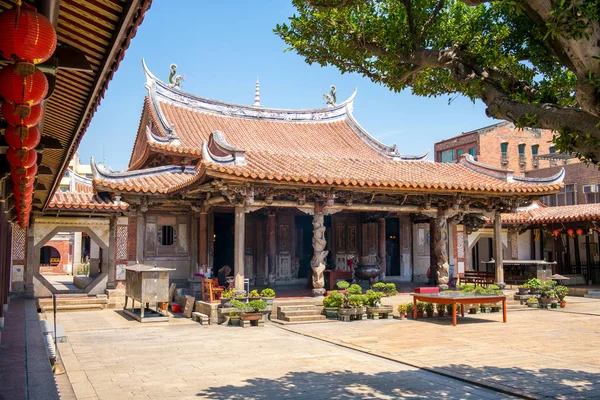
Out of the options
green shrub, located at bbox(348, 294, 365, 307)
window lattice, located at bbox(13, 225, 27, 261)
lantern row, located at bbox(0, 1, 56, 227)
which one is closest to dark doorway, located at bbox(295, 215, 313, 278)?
green shrub, located at bbox(348, 294, 365, 307)

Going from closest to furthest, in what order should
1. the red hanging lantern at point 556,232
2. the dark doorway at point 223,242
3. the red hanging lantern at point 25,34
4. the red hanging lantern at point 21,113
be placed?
the red hanging lantern at point 25,34
the red hanging lantern at point 21,113
the dark doorway at point 223,242
the red hanging lantern at point 556,232

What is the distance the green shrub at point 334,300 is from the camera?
42.6 feet

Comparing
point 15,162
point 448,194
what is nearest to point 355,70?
point 15,162

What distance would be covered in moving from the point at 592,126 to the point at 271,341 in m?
7.14

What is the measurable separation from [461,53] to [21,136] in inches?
164

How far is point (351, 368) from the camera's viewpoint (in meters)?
7.82

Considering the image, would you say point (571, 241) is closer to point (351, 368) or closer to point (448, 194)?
point (448, 194)

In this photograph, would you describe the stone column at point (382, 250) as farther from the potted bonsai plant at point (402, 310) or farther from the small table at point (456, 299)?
the small table at point (456, 299)

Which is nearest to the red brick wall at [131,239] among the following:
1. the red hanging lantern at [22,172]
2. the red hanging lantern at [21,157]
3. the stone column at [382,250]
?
the stone column at [382,250]

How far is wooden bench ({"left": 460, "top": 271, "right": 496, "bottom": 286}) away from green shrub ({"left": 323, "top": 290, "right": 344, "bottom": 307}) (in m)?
5.95

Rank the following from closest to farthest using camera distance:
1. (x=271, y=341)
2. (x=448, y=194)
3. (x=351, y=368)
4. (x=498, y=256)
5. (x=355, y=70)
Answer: (x=355, y=70), (x=351, y=368), (x=271, y=341), (x=448, y=194), (x=498, y=256)

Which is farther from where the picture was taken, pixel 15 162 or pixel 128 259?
pixel 128 259

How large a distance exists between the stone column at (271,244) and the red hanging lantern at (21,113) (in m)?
13.2

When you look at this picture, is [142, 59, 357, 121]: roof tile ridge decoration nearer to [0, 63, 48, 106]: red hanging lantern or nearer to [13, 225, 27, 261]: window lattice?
[13, 225, 27, 261]: window lattice
